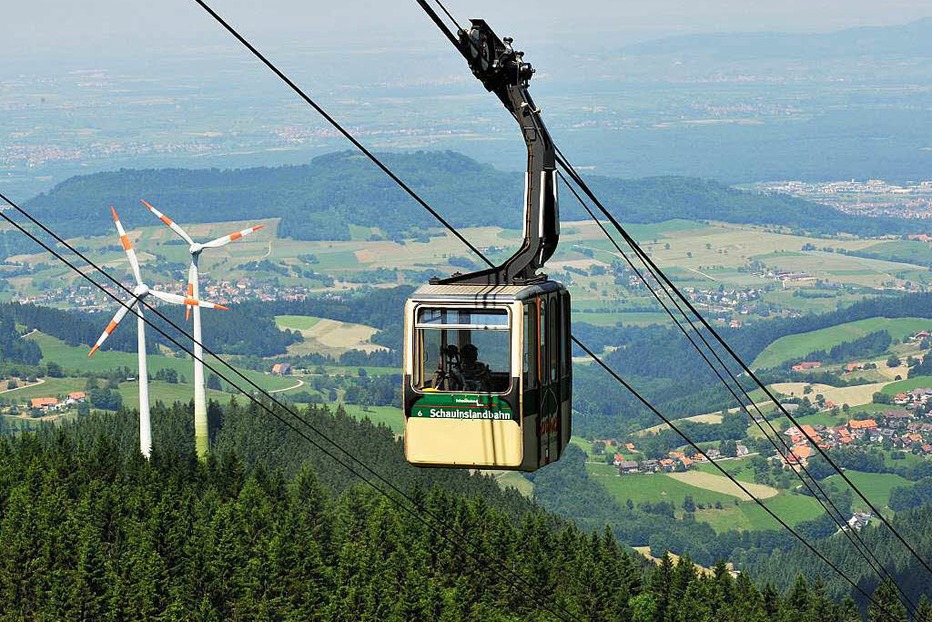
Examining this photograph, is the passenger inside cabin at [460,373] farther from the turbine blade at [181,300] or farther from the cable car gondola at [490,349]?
the turbine blade at [181,300]

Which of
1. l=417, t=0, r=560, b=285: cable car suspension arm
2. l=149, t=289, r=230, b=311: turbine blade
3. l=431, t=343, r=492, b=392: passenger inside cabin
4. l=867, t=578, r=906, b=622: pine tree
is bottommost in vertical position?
l=867, t=578, r=906, b=622: pine tree

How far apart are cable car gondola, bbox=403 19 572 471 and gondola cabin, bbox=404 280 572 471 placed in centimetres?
2

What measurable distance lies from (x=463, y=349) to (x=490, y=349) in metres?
0.49

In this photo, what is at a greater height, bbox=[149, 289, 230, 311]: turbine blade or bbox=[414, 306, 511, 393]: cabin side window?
bbox=[414, 306, 511, 393]: cabin side window

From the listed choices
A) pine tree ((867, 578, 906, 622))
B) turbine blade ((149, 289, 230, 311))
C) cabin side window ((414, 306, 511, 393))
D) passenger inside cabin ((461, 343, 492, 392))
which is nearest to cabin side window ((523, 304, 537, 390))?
cabin side window ((414, 306, 511, 393))

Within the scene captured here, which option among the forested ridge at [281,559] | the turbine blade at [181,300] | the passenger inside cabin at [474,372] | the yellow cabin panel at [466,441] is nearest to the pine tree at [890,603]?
the forested ridge at [281,559]

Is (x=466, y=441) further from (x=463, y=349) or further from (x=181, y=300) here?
(x=181, y=300)

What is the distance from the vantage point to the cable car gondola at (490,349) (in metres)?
31.2

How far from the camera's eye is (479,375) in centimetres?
3231

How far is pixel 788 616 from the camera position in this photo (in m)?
157

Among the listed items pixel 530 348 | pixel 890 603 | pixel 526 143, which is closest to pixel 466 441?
pixel 530 348

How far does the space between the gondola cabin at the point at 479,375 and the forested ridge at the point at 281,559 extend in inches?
3448

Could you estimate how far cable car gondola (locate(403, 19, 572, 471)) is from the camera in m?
31.2

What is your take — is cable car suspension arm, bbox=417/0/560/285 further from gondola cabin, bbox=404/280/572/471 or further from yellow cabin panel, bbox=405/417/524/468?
yellow cabin panel, bbox=405/417/524/468
